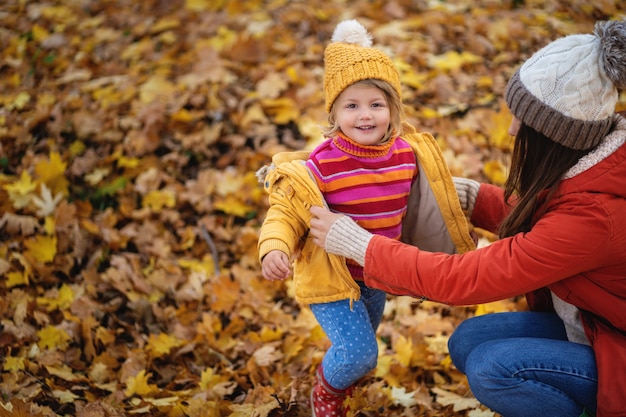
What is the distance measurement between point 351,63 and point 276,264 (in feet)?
2.66

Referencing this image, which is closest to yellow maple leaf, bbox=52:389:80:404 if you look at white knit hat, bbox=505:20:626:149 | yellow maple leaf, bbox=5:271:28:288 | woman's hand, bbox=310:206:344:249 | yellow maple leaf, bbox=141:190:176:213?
yellow maple leaf, bbox=5:271:28:288

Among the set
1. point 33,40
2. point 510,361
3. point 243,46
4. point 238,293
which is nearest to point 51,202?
point 238,293

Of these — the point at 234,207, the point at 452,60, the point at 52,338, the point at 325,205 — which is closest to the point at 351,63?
the point at 325,205

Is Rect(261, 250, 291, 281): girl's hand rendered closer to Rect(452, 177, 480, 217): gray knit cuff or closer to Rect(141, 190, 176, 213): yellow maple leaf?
Rect(452, 177, 480, 217): gray knit cuff

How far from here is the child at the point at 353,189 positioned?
2219 millimetres

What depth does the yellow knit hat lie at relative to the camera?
7.23ft

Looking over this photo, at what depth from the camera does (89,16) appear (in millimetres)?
5941

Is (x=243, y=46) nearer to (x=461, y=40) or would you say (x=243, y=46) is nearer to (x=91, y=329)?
(x=461, y=40)

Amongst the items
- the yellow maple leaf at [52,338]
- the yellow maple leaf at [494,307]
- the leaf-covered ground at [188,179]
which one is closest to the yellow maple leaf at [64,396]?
the leaf-covered ground at [188,179]

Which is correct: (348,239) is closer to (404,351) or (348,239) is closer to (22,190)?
(404,351)

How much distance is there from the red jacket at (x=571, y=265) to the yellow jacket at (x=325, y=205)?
0.72 ft

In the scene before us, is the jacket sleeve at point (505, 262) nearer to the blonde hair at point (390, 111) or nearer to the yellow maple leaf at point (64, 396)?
the blonde hair at point (390, 111)

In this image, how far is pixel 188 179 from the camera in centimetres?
418

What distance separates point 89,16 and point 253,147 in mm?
2877
